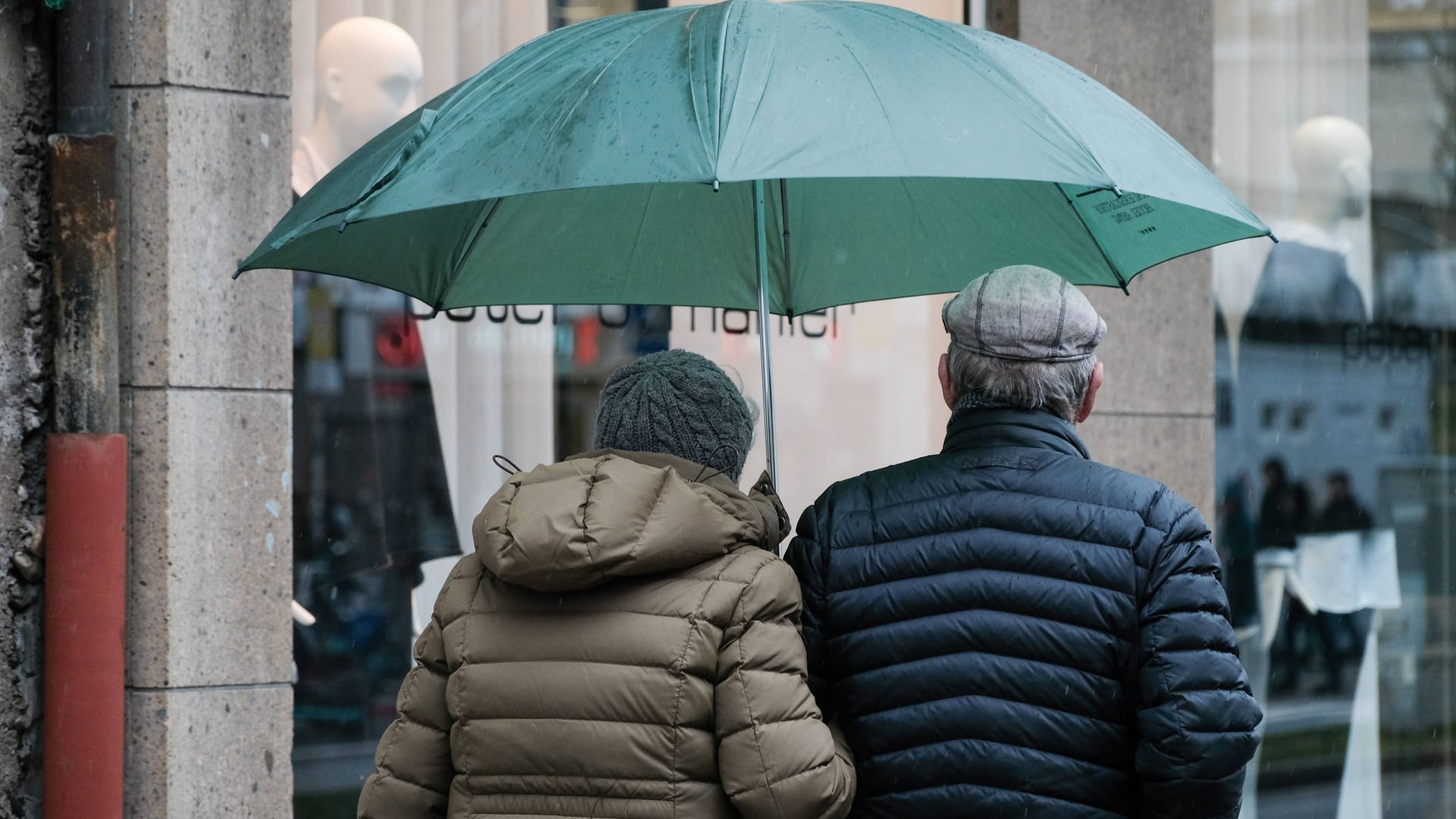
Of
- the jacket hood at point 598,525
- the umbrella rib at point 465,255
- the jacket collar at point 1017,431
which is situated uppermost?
the umbrella rib at point 465,255

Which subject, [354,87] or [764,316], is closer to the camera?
[764,316]

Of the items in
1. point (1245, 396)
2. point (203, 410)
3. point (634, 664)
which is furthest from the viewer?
point (1245, 396)

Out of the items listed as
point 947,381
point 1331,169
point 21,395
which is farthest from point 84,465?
point 1331,169

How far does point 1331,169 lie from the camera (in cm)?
721

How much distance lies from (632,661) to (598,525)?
22 cm

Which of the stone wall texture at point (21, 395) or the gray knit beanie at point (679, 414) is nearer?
the gray knit beanie at point (679, 414)

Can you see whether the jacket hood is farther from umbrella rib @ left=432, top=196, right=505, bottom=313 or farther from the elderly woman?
umbrella rib @ left=432, top=196, right=505, bottom=313

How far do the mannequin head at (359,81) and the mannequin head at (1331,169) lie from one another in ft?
13.3

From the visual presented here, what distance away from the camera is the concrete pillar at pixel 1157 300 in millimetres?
5980

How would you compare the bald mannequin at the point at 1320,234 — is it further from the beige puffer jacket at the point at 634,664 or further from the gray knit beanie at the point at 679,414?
the beige puffer jacket at the point at 634,664

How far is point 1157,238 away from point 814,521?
114 cm

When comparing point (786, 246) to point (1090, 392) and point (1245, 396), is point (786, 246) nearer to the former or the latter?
point (1090, 392)

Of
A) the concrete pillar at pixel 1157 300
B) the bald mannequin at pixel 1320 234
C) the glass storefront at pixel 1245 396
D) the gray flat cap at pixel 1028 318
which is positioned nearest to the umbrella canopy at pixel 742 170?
the gray flat cap at pixel 1028 318

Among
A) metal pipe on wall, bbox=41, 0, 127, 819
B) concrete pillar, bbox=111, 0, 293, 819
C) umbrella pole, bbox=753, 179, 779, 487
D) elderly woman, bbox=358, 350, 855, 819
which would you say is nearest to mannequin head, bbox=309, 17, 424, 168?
concrete pillar, bbox=111, 0, 293, 819
